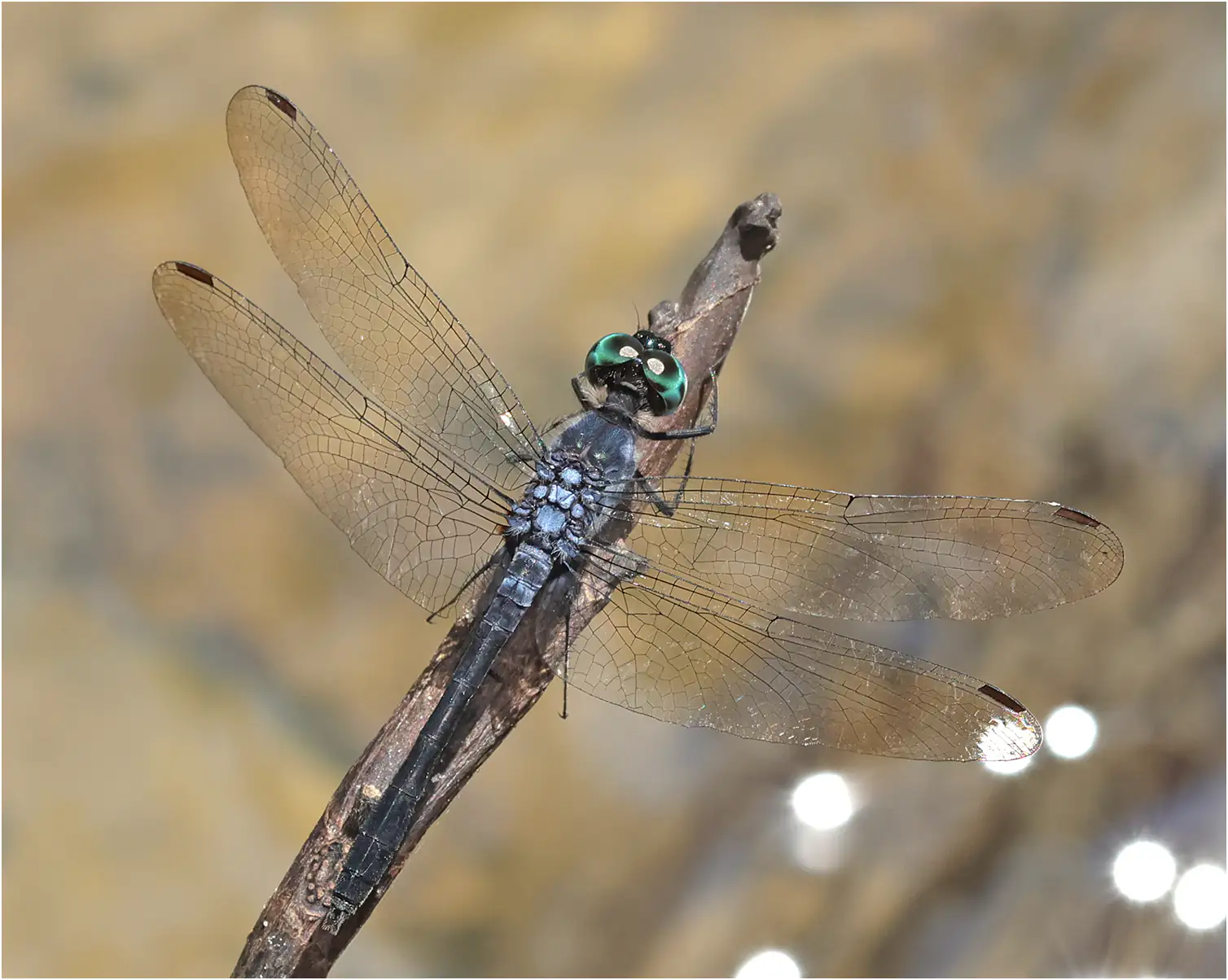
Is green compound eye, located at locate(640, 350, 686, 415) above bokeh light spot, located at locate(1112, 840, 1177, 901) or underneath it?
above

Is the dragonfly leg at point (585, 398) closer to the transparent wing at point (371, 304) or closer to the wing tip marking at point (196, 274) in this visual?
the transparent wing at point (371, 304)

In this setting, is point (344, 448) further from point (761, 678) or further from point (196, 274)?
point (761, 678)

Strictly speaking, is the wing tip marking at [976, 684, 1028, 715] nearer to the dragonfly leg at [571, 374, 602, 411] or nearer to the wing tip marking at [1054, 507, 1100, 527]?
the wing tip marking at [1054, 507, 1100, 527]

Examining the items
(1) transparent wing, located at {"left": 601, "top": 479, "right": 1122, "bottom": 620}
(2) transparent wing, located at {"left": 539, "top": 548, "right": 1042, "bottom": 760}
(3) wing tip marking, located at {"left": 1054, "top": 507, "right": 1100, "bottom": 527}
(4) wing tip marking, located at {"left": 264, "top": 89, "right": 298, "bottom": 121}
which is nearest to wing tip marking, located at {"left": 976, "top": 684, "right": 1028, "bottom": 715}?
(2) transparent wing, located at {"left": 539, "top": 548, "right": 1042, "bottom": 760}

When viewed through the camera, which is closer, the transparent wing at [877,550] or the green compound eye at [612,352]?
the transparent wing at [877,550]

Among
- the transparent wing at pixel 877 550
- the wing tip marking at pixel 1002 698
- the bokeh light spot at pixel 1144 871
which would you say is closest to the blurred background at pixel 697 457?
the bokeh light spot at pixel 1144 871

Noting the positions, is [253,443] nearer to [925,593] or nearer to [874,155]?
[925,593]
